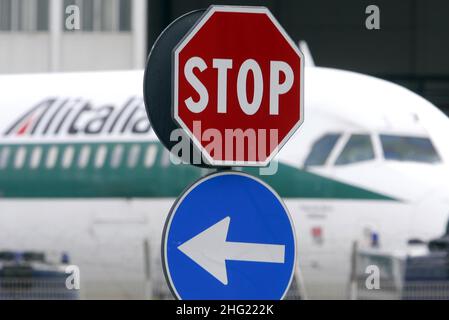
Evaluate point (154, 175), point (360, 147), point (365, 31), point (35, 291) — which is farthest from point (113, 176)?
point (365, 31)

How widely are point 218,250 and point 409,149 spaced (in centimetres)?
951

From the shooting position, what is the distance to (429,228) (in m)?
12.4

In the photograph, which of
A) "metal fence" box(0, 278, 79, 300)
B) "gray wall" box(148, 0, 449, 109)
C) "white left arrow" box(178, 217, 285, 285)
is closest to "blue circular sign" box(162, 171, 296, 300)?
"white left arrow" box(178, 217, 285, 285)

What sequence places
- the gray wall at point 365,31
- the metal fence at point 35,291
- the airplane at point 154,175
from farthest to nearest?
the gray wall at point 365,31 → the airplane at point 154,175 → the metal fence at point 35,291

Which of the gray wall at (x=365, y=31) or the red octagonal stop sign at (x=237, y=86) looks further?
the gray wall at (x=365, y=31)

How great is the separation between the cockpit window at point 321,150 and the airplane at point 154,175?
1cm

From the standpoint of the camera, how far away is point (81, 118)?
547 inches

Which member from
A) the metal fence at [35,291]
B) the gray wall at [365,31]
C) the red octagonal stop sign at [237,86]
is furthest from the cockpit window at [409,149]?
the red octagonal stop sign at [237,86]

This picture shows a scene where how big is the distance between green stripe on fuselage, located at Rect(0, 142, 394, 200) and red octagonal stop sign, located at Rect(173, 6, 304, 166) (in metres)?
9.27

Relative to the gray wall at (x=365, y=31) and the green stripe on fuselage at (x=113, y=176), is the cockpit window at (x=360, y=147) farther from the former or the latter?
the gray wall at (x=365, y=31)

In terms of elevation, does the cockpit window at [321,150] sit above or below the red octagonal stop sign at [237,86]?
below

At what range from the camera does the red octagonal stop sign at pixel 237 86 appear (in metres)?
3.32

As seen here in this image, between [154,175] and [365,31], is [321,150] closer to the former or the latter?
[154,175]
